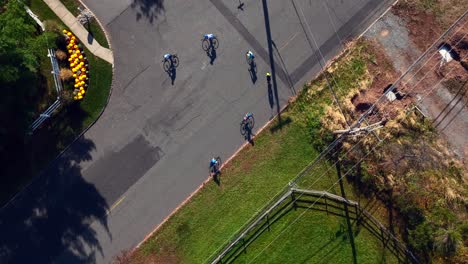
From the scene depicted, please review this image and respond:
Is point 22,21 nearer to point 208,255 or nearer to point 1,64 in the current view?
point 1,64

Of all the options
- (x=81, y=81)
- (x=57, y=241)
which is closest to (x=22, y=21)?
(x=81, y=81)

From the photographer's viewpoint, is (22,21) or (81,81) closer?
(22,21)

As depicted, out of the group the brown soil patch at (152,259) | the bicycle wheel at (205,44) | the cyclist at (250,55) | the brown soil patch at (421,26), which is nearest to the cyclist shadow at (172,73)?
the bicycle wheel at (205,44)

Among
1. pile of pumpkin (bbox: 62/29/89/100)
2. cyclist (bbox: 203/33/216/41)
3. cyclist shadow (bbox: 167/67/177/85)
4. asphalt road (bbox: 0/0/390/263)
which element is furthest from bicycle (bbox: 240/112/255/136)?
pile of pumpkin (bbox: 62/29/89/100)

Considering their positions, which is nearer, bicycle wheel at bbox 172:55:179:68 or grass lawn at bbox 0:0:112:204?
grass lawn at bbox 0:0:112:204

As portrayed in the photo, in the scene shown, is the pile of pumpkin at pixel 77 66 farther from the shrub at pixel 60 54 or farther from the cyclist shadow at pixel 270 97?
the cyclist shadow at pixel 270 97

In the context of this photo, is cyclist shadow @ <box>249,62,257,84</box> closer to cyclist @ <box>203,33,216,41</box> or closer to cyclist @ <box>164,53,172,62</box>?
cyclist @ <box>203,33,216,41</box>

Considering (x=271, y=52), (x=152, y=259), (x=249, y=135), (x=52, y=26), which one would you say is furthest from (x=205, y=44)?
(x=152, y=259)
